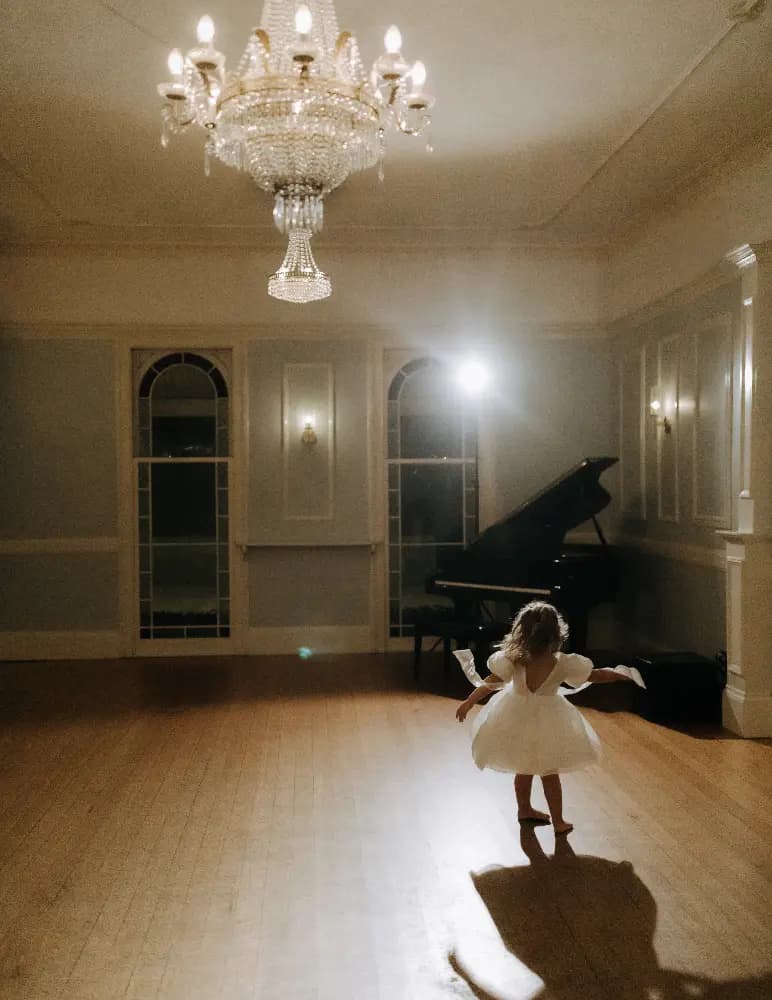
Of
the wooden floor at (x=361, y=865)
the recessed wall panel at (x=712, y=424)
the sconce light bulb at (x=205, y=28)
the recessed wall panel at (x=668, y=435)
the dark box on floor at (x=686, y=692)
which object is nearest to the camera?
the wooden floor at (x=361, y=865)

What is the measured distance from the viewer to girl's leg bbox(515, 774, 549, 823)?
412 cm

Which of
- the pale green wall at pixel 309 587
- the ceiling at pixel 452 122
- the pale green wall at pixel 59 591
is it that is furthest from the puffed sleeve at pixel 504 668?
the pale green wall at pixel 59 591

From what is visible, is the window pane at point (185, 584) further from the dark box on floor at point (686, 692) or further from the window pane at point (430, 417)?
the dark box on floor at point (686, 692)

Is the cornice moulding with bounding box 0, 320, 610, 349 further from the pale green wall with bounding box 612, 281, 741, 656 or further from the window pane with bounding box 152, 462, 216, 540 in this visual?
the window pane with bounding box 152, 462, 216, 540

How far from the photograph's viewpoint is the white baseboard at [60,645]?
8.04 m

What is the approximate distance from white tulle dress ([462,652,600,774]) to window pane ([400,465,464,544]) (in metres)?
4.31

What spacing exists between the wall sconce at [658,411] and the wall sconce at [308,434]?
2.70m

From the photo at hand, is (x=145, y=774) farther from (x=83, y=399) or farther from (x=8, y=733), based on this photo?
(x=83, y=399)

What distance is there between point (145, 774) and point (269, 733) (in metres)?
0.93

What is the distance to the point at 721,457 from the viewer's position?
6039mm

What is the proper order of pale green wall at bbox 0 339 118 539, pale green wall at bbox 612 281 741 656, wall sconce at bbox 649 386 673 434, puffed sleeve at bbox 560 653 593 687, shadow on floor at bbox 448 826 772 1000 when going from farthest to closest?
1. pale green wall at bbox 0 339 118 539
2. wall sconce at bbox 649 386 673 434
3. pale green wall at bbox 612 281 741 656
4. puffed sleeve at bbox 560 653 593 687
5. shadow on floor at bbox 448 826 772 1000

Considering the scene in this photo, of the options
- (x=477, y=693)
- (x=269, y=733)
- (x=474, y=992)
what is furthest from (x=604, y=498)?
(x=474, y=992)

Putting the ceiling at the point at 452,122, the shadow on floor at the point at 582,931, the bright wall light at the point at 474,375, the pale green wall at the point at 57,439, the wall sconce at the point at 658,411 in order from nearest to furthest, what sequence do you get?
the shadow on floor at the point at 582,931 < the ceiling at the point at 452,122 < the wall sconce at the point at 658,411 < the pale green wall at the point at 57,439 < the bright wall light at the point at 474,375

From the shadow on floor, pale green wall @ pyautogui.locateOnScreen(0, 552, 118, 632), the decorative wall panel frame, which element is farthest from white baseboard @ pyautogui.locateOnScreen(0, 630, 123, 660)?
the shadow on floor
